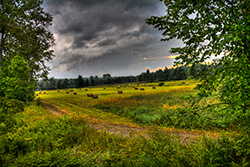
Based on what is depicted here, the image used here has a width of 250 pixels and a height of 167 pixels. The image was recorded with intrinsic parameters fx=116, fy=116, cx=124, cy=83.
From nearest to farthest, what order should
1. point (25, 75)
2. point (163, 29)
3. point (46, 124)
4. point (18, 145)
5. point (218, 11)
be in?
point (218, 11), point (163, 29), point (18, 145), point (46, 124), point (25, 75)

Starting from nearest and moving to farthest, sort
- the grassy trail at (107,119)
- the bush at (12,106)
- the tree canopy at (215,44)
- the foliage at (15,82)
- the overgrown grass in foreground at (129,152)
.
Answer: the tree canopy at (215,44) < the overgrown grass in foreground at (129,152) < the grassy trail at (107,119) < the bush at (12,106) < the foliage at (15,82)

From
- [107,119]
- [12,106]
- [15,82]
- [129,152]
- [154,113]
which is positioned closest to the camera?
[129,152]

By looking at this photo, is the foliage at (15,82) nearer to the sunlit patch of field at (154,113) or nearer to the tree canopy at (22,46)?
the tree canopy at (22,46)

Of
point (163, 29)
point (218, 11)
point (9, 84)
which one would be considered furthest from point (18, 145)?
point (9, 84)

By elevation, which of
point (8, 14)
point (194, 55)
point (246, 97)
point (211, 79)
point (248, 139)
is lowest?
point (248, 139)

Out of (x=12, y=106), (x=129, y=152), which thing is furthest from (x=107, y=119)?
(x=12, y=106)

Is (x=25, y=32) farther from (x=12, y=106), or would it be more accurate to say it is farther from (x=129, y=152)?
(x=129, y=152)

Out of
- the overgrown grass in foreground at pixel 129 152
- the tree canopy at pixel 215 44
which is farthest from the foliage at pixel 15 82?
the tree canopy at pixel 215 44

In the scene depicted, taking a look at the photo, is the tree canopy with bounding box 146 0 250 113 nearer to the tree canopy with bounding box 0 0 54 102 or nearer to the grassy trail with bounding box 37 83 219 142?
the grassy trail with bounding box 37 83 219 142

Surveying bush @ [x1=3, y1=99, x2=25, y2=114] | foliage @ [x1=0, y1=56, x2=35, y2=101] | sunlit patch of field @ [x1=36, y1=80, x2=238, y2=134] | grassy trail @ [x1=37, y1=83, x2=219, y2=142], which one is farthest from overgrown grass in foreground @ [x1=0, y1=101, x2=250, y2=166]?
foliage @ [x1=0, y1=56, x2=35, y2=101]

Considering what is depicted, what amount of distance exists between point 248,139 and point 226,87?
1.62 m

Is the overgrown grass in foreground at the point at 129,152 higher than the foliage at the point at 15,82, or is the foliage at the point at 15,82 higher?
the foliage at the point at 15,82

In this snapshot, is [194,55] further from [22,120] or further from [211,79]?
[22,120]

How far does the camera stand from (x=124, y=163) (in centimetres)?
468
